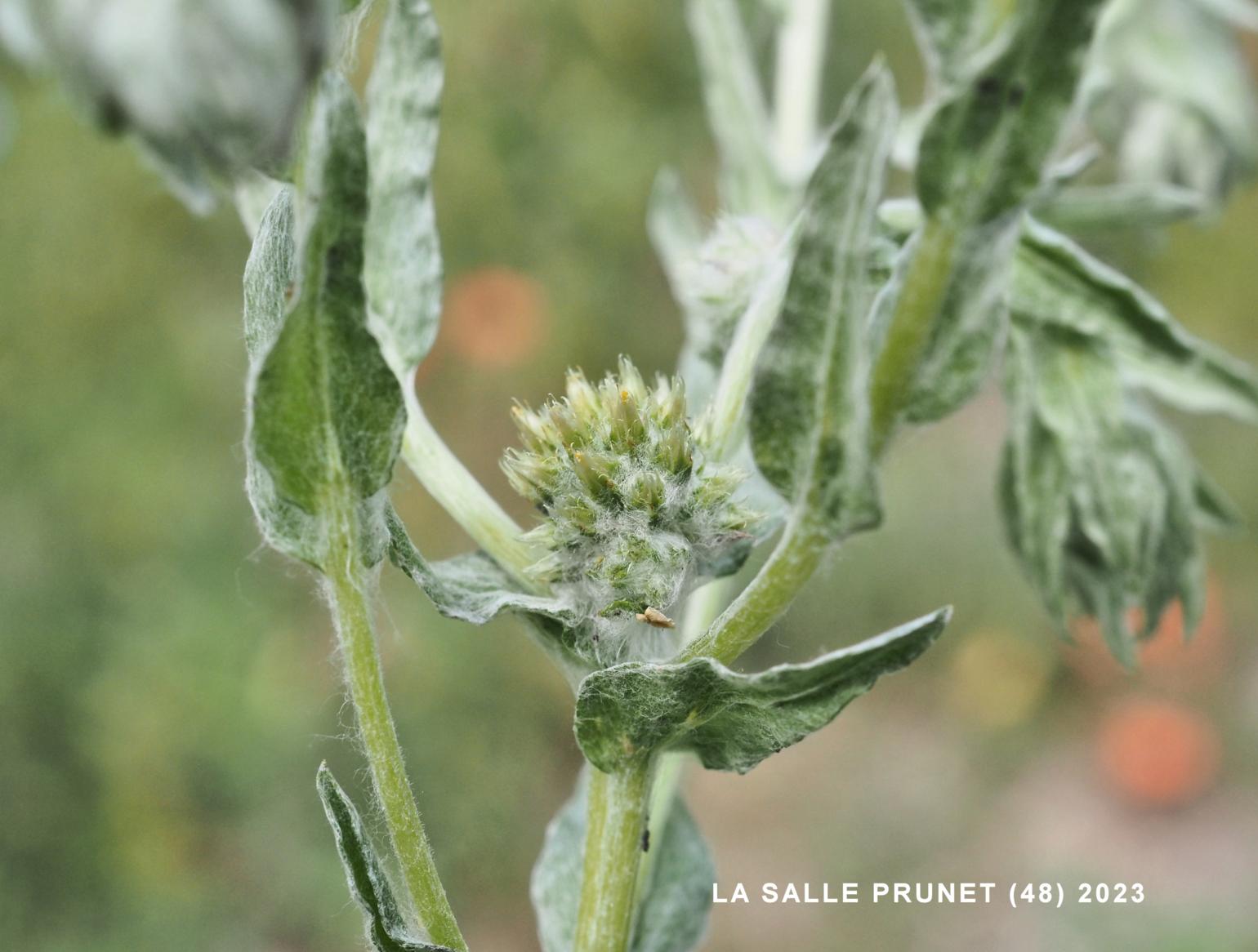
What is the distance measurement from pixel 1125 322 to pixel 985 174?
0.65m

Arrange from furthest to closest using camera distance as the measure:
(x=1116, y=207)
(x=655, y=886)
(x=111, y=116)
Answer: (x=1116, y=207) → (x=655, y=886) → (x=111, y=116)

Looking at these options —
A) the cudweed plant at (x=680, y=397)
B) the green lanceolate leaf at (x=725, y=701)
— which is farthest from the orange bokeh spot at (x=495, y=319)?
the green lanceolate leaf at (x=725, y=701)

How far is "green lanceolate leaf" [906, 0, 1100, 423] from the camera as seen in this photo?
32.2 inches

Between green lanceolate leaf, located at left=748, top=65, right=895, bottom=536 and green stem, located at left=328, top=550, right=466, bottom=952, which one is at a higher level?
green lanceolate leaf, located at left=748, top=65, right=895, bottom=536

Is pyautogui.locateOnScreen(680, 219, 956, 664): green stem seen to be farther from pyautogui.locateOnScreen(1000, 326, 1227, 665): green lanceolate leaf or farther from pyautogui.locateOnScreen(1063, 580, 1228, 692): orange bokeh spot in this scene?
pyautogui.locateOnScreen(1063, 580, 1228, 692): orange bokeh spot

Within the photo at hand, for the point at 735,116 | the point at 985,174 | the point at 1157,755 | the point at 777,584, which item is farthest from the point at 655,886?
the point at 1157,755

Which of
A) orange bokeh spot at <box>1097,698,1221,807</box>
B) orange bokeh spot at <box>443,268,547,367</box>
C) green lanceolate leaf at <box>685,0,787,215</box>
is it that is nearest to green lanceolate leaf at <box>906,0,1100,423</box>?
green lanceolate leaf at <box>685,0,787,215</box>

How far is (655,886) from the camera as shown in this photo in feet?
4.56

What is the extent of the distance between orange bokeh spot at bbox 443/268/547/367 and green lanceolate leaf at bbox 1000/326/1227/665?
3411 millimetres

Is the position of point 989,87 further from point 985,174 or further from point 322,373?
point 322,373

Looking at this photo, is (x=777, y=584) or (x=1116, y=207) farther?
(x=1116, y=207)

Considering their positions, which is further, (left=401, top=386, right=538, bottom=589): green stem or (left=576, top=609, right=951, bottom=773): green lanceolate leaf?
(left=401, top=386, right=538, bottom=589): green stem

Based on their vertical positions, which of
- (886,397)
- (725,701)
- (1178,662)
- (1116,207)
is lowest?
(725,701)

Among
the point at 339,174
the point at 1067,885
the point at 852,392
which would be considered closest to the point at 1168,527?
the point at 852,392
